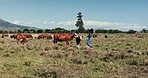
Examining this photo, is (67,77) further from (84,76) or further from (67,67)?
(67,67)

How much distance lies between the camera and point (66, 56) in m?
18.8

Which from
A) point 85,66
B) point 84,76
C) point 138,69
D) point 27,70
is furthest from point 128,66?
point 27,70

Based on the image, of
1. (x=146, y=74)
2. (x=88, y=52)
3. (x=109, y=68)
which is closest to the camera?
(x=146, y=74)

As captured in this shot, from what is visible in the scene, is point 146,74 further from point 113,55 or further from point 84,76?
point 113,55

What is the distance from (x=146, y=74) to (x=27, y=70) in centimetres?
481

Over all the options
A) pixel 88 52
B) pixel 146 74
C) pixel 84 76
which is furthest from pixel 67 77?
pixel 88 52

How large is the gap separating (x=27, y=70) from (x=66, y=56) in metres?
5.40

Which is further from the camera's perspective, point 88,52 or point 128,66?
point 88,52

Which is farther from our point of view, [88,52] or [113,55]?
[88,52]

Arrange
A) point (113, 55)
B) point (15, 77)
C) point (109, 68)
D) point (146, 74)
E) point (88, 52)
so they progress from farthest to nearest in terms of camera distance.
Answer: point (88, 52)
point (113, 55)
point (109, 68)
point (146, 74)
point (15, 77)

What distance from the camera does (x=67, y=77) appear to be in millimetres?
12211

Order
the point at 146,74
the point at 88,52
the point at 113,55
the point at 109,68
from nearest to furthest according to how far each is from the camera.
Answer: the point at 146,74 < the point at 109,68 < the point at 113,55 < the point at 88,52

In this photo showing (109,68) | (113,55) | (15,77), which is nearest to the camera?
(15,77)

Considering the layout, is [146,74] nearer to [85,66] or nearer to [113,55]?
[85,66]
